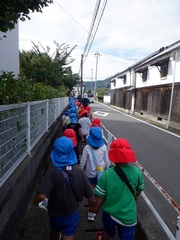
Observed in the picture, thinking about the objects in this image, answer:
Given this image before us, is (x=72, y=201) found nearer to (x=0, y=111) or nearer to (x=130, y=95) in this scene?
(x=0, y=111)

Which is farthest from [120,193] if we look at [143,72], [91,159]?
[143,72]

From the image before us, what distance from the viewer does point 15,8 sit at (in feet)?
9.84

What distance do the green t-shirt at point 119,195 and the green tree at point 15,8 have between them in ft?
8.02

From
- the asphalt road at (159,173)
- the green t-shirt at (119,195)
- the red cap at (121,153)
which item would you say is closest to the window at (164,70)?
the asphalt road at (159,173)

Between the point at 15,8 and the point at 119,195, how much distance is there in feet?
9.06

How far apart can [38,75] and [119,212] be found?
1791cm

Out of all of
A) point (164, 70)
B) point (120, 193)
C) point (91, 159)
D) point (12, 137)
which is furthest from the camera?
point (164, 70)

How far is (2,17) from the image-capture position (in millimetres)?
2990

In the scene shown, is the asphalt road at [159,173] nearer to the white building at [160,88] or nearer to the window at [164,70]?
the white building at [160,88]

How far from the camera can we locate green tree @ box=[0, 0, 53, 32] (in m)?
2.87

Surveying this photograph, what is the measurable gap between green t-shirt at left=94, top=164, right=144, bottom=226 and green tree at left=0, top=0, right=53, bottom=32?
8.02ft

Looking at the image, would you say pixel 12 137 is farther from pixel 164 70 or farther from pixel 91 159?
pixel 164 70

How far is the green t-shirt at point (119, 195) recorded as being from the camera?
240 centimetres

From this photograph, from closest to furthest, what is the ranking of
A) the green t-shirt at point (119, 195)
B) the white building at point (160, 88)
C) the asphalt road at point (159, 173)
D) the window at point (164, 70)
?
the green t-shirt at point (119, 195) < the asphalt road at point (159, 173) < the white building at point (160, 88) < the window at point (164, 70)
